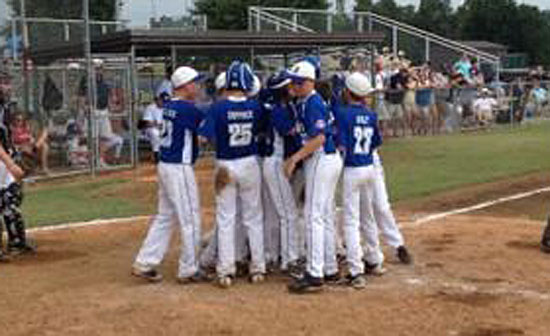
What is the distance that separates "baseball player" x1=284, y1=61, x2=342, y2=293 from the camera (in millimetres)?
7277

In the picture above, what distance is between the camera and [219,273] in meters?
7.62

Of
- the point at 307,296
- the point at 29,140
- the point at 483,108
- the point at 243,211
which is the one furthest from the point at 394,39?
the point at 307,296

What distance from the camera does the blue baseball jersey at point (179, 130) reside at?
761 cm

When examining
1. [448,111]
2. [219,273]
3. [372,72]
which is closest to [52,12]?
[372,72]

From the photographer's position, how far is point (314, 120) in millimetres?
7246

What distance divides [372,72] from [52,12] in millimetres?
8334

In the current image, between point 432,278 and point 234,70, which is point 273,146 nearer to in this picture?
point 234,70

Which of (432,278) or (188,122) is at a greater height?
(188,122)

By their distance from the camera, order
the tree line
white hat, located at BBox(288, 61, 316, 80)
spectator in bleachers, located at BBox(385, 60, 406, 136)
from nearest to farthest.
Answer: white hat, located at BBox(288, 61, 316, 80) → spectator in bleachers, located at BBox(385, 60, 406, 136) → the tree line

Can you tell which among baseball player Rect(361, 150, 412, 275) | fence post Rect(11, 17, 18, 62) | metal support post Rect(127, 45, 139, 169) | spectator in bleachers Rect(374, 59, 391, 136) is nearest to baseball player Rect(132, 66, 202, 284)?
baseball player Rect(361, 150, 412, 275)

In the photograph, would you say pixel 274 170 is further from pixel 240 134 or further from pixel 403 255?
pixel 403 255

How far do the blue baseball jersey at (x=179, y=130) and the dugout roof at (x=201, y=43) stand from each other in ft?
33.8

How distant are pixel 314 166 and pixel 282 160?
1.50 feet

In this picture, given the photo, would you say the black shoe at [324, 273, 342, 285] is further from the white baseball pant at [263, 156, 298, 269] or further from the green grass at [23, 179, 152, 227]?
the green grass at [23, 179, 152, 227]
